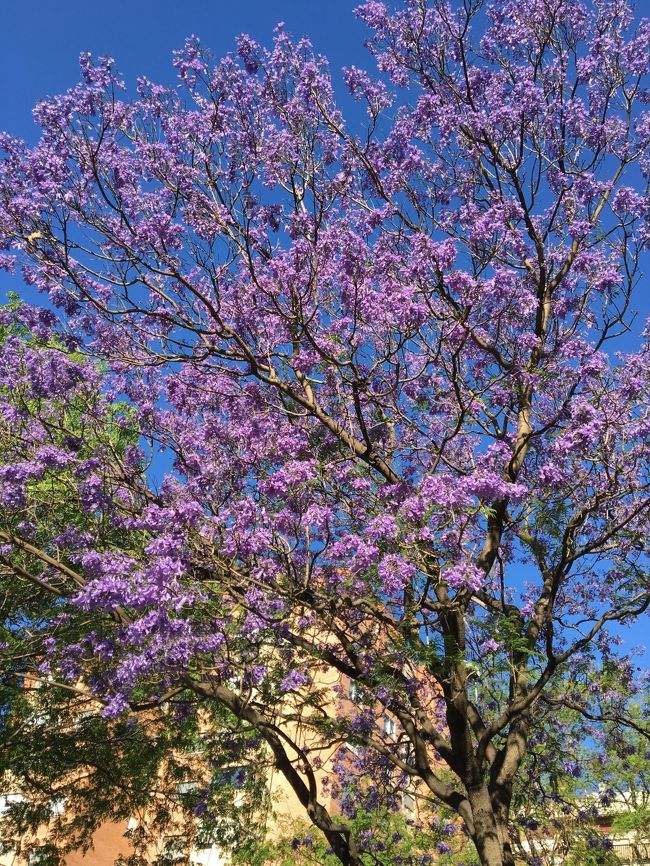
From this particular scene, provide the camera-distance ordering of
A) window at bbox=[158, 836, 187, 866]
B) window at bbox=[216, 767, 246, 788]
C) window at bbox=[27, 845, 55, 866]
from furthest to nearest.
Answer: window at bbox=[158, 836, 187, 866] → window at bbox=[27, 845, 55, 866] → window at bbox=[216, 767, 246, 788]

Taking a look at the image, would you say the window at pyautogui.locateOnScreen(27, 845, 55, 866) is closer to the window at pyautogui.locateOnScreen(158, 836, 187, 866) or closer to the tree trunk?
the window at pyautogui.locateOnScreen(158, 836, 187, 866)

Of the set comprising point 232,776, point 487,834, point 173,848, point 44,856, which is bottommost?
point 487,834

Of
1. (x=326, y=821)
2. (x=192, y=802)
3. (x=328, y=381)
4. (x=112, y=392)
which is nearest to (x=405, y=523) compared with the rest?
(x=328, y=381)

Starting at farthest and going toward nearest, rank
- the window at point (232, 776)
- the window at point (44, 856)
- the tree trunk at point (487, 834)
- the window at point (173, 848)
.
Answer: the window at point (173, 848) < the window at point (44, 856) < the window at point (232, 776) < the tree trunk at point (487, 834)

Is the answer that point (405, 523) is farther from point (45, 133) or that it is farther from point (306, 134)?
point (45, 133)

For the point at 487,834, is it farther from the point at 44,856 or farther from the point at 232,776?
the point at 44,856

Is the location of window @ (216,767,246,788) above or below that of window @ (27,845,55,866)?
above

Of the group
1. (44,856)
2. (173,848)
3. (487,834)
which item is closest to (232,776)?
(173,848)

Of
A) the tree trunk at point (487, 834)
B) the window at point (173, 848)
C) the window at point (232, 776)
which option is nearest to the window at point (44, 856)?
the window at point (173, 848)

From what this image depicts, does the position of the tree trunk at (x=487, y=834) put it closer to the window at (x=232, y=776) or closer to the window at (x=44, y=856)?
A: the window at (x=232, y=776)

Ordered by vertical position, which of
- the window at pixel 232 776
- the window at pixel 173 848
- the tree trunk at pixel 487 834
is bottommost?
the tree trunk at pixel 487 834

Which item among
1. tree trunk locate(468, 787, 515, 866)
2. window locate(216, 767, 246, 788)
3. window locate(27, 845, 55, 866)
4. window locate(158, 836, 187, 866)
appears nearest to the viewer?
tree trunk locate(468, 787, 515, 866)

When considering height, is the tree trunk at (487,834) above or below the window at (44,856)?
below

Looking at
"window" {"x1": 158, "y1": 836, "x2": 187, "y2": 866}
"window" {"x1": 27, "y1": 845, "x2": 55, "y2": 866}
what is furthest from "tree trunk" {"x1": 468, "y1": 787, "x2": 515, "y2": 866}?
"window" {"x1": 27, "y1": 845, "x2": 55, "y2": 866}
